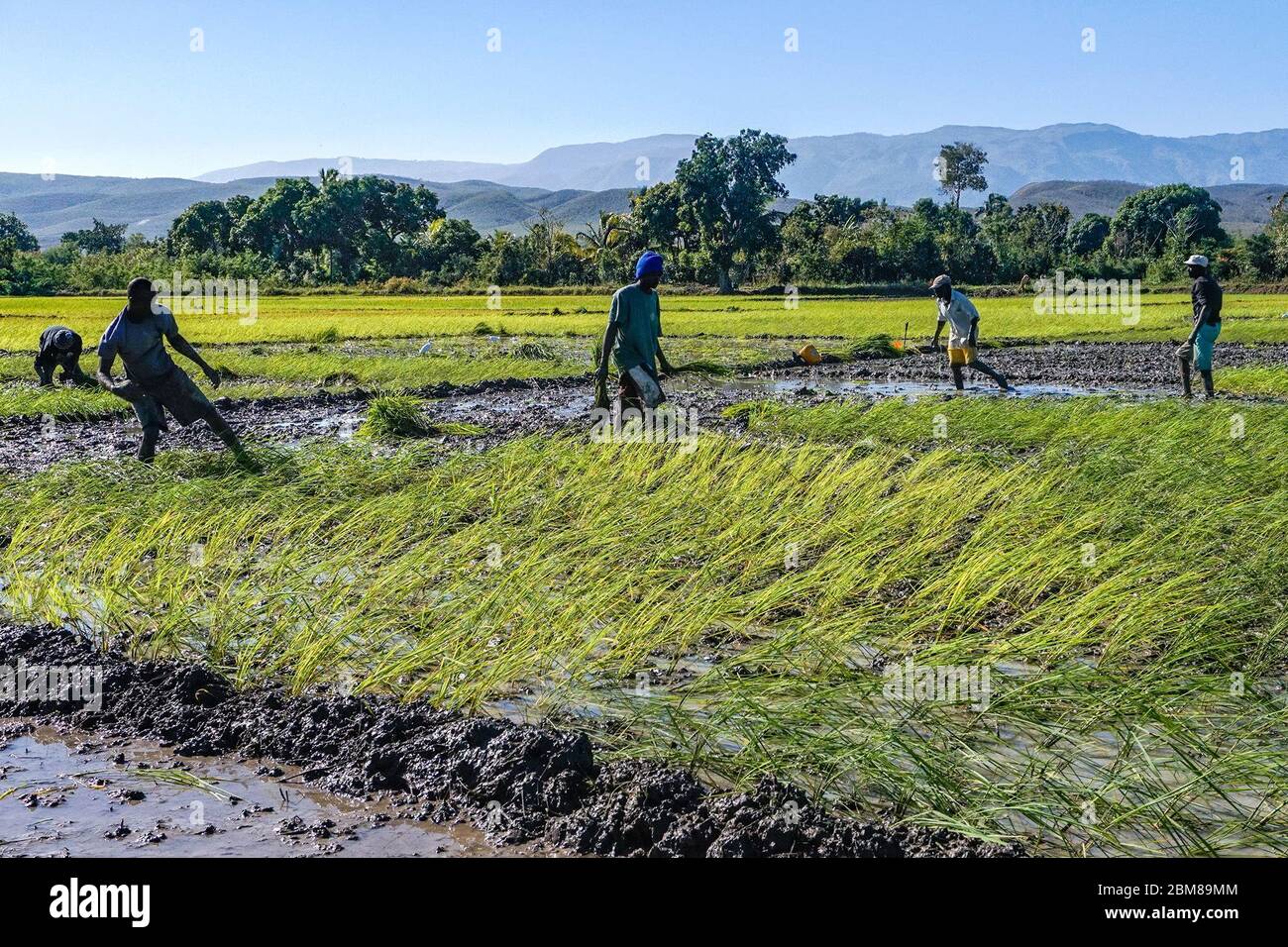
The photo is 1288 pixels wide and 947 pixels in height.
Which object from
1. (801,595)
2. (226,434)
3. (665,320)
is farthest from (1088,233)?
(801,595)

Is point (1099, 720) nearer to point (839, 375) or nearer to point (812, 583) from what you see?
point (812, 583)

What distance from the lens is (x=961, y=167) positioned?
9500 cm

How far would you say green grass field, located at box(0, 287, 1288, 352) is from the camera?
22.2 m

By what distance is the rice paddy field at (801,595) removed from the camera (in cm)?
303

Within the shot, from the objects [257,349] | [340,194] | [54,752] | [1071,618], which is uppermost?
[340,194]

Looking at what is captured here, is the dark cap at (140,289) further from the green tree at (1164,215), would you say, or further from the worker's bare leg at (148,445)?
the green tree at (1164,215)

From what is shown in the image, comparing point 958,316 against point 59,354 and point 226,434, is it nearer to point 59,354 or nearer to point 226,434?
point 226,434

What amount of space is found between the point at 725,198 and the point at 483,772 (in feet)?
159

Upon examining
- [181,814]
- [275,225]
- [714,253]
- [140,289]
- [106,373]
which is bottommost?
[181,814]

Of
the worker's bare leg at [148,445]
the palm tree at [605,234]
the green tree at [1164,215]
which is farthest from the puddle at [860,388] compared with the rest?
the green tree at [1164,215]

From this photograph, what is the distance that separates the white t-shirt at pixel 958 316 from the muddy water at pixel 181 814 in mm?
9741

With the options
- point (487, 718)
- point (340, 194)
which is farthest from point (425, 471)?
point (340, 194)

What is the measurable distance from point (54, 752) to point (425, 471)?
4.04 m

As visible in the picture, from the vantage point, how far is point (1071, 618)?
3.98 m
